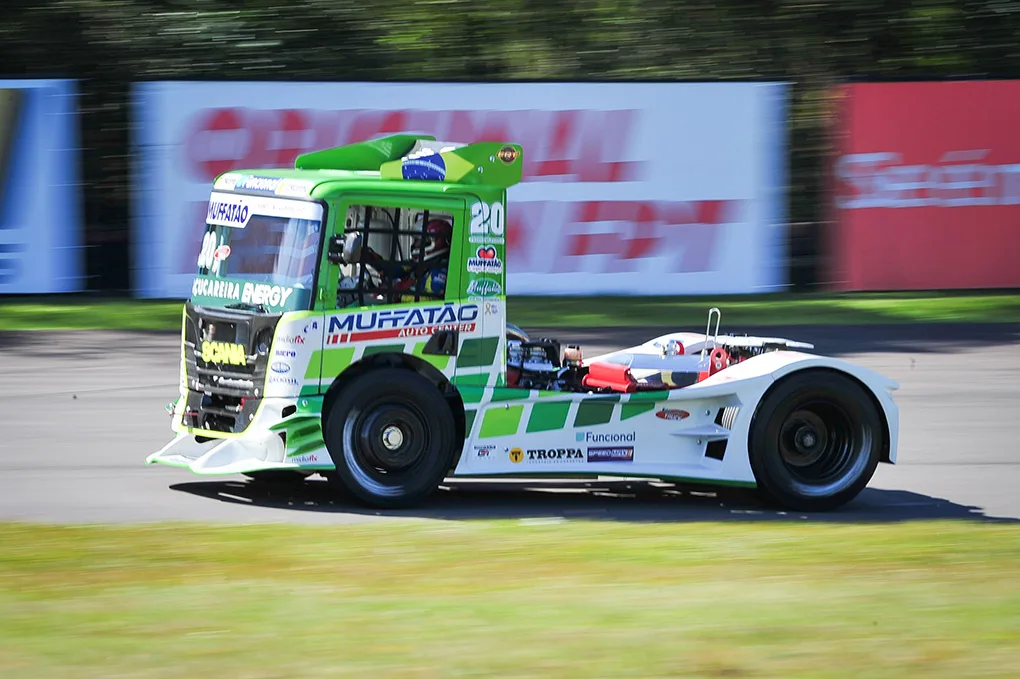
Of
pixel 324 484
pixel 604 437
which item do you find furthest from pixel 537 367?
pixel 324 484

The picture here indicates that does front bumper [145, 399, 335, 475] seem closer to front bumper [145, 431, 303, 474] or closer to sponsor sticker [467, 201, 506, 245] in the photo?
front bumper [145, 431, 303, 474]

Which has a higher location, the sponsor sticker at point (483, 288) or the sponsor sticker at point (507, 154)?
the sponsor sticker at point (507, 154)

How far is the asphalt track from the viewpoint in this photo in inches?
384

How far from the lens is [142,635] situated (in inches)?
252

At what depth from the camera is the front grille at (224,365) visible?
947cm

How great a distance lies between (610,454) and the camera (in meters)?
9.86

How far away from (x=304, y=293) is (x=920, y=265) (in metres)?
14.8

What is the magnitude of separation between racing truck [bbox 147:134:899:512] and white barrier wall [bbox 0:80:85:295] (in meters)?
11.9

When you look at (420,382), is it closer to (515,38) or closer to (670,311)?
(670,311)

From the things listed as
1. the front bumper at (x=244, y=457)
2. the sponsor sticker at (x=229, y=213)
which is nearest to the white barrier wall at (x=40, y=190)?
the sponsor sticker at (x=229, y=213)

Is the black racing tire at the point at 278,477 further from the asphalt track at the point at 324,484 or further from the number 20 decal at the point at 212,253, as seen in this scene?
the number 20 decal at the point at 212,253

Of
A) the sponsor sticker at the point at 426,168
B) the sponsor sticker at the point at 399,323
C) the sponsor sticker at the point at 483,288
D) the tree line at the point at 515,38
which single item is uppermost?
the tree line at the point at 515,38

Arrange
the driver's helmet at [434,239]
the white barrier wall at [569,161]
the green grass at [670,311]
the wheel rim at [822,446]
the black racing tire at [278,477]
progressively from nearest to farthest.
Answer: the driver's helmet at [434,239] → the wheel rim at [822,446] → the black racing tire at [278,477] → the green grass at [670,311] → the white barrier wall at [569,161]

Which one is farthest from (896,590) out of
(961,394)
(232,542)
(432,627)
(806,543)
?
(961,394)
